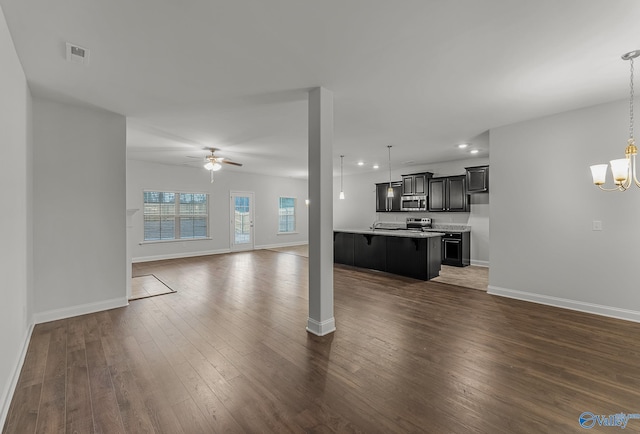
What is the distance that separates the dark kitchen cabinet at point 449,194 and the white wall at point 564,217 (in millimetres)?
2698

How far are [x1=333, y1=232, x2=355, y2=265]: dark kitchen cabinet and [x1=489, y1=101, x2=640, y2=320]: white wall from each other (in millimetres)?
3053

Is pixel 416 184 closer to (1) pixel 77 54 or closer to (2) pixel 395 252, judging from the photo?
(2) pixel 395 252

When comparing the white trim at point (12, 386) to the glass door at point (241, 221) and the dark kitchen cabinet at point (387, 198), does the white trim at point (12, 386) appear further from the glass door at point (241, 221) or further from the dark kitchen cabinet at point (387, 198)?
the dark kitchen cabinet at point (387, 198)

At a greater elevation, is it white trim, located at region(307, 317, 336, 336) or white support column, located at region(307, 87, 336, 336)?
white support column, located at region(307, 87, 336, 336)

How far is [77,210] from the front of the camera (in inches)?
144

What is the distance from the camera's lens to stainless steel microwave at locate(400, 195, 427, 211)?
7.83 meters

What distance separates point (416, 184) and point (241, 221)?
19.2ft

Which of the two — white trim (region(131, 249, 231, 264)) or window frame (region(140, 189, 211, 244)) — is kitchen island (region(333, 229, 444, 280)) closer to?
white trim (region(131, 249, 231, 264))

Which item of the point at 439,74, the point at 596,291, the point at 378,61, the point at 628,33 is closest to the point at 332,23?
the point at 378,61

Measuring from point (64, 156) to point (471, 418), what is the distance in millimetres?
5054

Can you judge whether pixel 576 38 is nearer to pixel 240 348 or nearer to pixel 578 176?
pixel 578 176

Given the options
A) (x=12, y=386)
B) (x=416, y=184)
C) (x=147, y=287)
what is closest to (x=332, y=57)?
(x=12, y=386)

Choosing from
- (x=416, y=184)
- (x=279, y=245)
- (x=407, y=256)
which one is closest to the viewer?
(x=407, y=256)

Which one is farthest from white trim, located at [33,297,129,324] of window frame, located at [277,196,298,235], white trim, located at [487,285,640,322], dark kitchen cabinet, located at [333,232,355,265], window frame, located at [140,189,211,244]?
window frame, located at [277,196,298,235]
